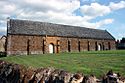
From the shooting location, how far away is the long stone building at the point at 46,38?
136 feet

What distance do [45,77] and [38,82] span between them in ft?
2.09

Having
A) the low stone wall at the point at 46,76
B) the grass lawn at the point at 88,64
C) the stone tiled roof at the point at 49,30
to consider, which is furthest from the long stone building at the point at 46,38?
the low stone wall at the point at 46,76

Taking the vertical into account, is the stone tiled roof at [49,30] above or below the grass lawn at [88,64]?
above

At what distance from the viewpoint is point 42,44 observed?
146ft

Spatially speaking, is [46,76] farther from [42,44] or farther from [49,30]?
[49,30]

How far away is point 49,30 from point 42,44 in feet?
14.3

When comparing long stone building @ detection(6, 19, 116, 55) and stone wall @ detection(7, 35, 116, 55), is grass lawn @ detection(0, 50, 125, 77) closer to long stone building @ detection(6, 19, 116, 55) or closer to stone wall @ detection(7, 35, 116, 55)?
stone wall @ detection(7, 35, 116, 55)

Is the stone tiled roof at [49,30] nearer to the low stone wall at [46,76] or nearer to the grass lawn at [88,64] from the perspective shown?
the grass lawn at [88,64]

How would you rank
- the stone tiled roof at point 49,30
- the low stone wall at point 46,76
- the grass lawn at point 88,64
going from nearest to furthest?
the low stone wall at point 46,76
the grass lawn at point 88,64
the stone tiled roof at point 49,30

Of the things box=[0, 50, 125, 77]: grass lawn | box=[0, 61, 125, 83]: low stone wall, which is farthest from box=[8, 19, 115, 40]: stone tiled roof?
box=[0, 61, 125, 83]: low stone wall

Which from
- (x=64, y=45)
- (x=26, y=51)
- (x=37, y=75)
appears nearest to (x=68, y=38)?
(x=64, y=45)

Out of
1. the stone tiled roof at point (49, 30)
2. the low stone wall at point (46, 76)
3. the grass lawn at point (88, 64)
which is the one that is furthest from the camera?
the stone tiled roof at point (49, 30)

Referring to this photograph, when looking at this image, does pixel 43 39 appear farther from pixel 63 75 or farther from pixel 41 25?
pixel 63 75

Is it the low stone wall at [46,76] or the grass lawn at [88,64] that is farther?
the grass lawn at [88,64]
